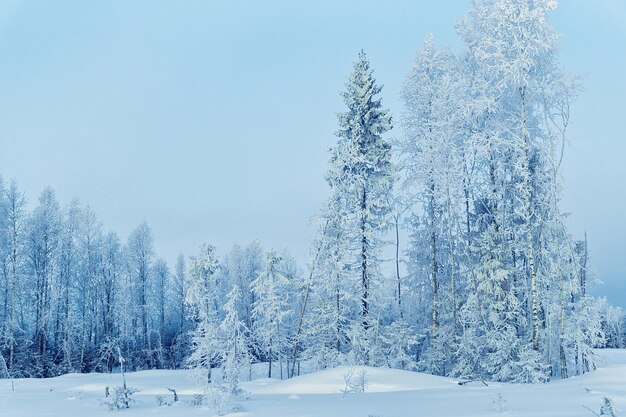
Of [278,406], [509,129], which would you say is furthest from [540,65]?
[278,406]

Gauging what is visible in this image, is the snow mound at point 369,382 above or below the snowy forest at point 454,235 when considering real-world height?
below

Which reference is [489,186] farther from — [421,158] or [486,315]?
[486,315]

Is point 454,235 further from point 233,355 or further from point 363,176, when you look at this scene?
point 233,355

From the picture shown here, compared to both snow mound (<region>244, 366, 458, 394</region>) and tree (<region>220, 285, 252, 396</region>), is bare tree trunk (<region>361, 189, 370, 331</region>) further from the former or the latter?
tree (<region>220, 285, 252, 396</region>)

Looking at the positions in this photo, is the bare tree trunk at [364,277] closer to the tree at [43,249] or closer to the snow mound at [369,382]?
the snow mound at [369,382]

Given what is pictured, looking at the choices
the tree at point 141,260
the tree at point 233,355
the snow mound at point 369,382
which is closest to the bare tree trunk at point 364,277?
the snow mound at point 369,382

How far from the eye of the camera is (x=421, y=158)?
21141 mm

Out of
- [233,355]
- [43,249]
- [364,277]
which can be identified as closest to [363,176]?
[364,277]

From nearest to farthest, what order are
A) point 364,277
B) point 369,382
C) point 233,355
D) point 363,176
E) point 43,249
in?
point 233,355
point 369,382
point 364,277
point 363,176
point 43,249

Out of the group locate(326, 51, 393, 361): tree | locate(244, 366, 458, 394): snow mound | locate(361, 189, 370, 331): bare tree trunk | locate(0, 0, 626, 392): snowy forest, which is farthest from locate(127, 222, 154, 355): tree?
locate(244, 366, 458, 394): snow mound

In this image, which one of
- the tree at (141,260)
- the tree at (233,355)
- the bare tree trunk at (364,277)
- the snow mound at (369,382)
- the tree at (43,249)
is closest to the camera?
the tree at (233,355)

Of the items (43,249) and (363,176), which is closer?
(363,176)

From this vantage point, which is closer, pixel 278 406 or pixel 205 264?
pixel 278 406

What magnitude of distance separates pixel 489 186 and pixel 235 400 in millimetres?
14485
